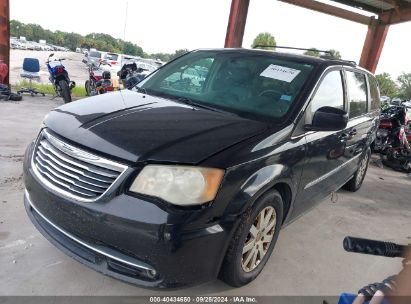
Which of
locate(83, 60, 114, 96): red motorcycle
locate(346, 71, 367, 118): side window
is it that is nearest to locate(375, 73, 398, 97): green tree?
locate(83, 60, 114, 96): red motorcycle

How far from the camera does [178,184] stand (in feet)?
6.53

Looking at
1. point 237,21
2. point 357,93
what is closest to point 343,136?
point 357,93

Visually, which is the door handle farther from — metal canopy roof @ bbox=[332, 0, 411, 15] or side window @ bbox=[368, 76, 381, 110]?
metal canopy roof @ bbox=[332, 0, 411, 15]

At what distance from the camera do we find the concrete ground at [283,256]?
2408 mm

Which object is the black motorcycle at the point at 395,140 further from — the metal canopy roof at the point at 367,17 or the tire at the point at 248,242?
the tire at the point at 248,242

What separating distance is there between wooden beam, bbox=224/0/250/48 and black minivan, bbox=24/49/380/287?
6080 millimetres

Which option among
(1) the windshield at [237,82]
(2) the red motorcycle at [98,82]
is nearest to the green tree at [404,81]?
(2) the red motorcycle at [98,82]

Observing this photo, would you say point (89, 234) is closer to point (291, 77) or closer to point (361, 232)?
point (291, 77)

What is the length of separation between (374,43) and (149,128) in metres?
11.0

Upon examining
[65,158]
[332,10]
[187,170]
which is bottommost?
[65,158]

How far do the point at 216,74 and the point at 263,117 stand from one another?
33.6 inches

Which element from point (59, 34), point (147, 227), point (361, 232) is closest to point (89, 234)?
point (147, 227)

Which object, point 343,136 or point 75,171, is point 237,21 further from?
point 75,171

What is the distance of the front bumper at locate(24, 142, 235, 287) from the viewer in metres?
1.92
